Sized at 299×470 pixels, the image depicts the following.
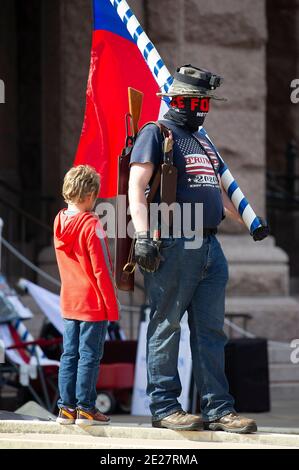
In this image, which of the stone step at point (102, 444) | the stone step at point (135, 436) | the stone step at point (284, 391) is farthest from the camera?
the stone step at point (284, 391)

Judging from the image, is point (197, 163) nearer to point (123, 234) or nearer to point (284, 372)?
point (123, 234)

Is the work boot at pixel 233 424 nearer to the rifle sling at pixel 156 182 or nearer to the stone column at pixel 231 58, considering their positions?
the rifle sling at pixel 156 182

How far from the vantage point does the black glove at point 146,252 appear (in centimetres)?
756

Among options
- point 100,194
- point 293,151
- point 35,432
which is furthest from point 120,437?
point 293,151

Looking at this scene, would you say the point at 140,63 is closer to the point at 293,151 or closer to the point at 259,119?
the point at 259,119

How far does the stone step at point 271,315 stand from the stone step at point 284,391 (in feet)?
1.64

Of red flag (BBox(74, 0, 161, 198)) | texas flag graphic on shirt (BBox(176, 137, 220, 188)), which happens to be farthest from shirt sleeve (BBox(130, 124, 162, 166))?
red flag (BBox(74, 0, 161, 198))

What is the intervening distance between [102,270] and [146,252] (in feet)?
1.85

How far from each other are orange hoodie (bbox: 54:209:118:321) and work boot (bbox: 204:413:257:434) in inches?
31.7

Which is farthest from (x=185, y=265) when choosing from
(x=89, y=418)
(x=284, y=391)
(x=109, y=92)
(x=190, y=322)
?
(x=284, y=391)

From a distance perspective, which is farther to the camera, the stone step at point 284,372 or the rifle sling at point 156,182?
Result: the stone step at point 284,372

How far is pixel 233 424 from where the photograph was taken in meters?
7.82

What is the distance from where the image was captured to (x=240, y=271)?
13.3 metres

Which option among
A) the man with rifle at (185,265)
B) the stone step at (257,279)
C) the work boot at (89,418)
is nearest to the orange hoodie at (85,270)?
the man with rifle at (185,265)
